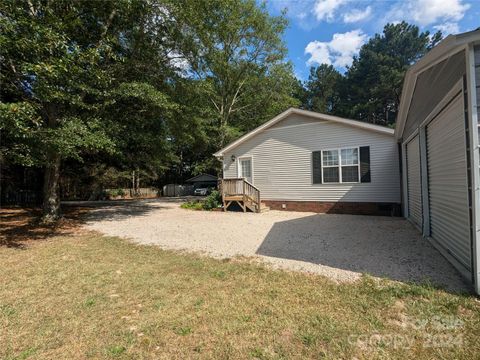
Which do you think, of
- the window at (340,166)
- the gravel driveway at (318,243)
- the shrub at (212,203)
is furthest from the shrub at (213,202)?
the window at (340,166)

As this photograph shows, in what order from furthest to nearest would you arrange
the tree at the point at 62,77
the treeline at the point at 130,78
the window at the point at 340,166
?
1. the window at the point at 340,166
2. the treeline at the point at 130,78
3. the tree at the point at 62,77

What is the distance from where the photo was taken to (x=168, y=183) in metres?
33.6

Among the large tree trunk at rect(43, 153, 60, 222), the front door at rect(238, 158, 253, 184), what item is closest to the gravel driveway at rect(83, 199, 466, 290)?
the large tree trunk at rect(43, 153, 60, 222)

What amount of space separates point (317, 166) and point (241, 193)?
3627 millimetres

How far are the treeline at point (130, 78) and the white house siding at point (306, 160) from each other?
3704 mm

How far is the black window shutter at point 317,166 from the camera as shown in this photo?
10.9 m

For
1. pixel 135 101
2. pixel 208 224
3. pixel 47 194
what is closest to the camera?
pixel 208 224

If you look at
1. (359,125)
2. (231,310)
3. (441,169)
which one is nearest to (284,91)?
(359,125)

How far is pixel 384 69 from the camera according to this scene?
2617 centimetres

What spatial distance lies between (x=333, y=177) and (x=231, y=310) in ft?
29.1

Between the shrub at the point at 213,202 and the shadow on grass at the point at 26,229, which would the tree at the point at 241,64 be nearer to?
the shrub at the point at 213,202

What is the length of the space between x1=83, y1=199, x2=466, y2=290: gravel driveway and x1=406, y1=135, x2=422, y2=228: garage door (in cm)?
44

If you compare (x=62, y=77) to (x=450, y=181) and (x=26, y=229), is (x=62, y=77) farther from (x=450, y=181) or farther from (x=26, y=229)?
(x=450, y=181)

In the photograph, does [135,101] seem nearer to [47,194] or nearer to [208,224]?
[47,194]
